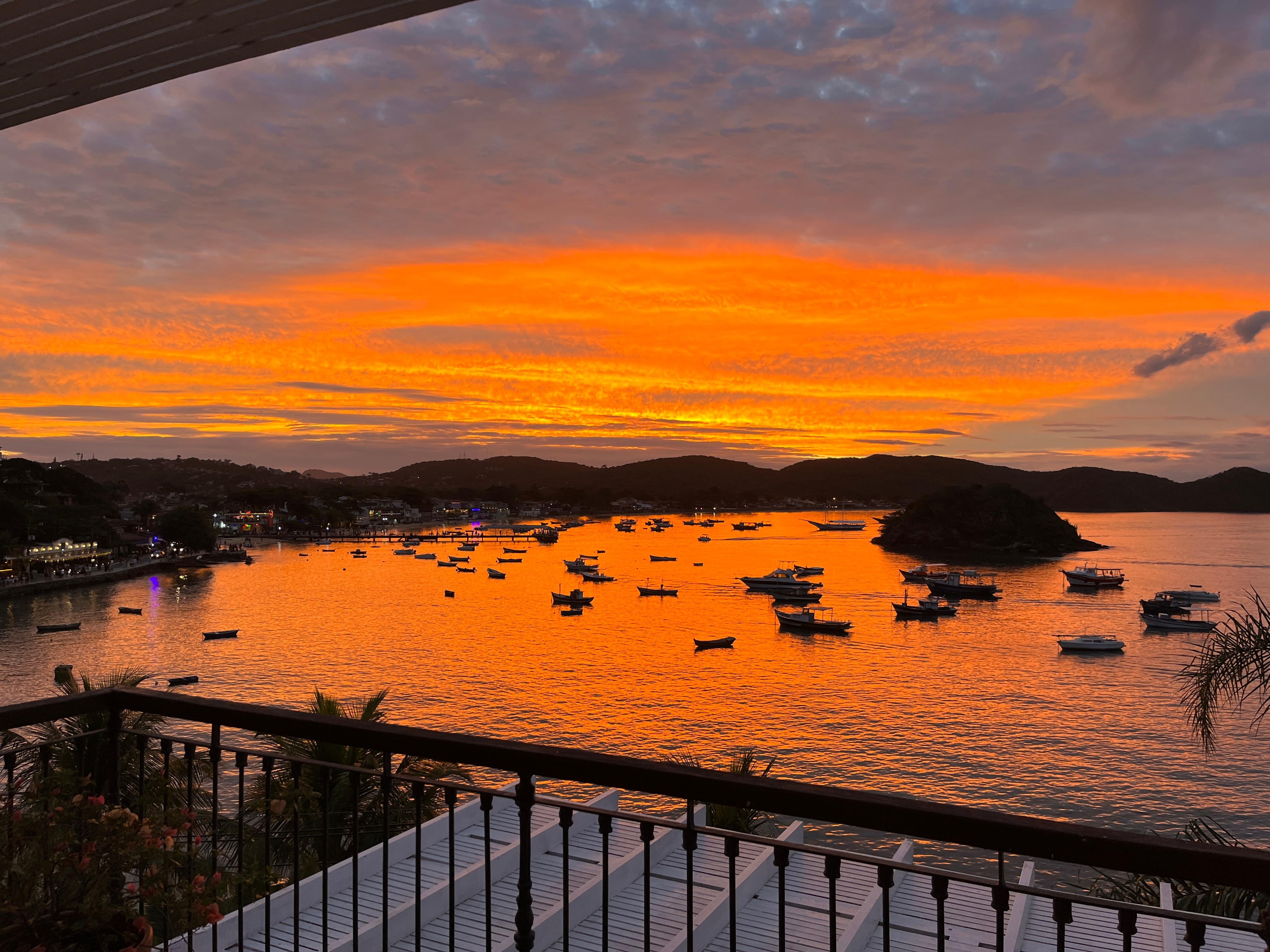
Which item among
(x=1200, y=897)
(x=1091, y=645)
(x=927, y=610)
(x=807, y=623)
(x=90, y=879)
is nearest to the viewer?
(x=90, y=879)

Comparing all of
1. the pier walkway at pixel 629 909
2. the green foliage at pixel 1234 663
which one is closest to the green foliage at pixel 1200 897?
the pier walkway at pixel 629 909

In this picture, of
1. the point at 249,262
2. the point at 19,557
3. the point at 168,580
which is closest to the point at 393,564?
the point at 168,580

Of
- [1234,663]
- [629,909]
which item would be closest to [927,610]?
[1234,663]

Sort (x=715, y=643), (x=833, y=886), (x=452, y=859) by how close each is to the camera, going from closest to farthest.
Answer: (x=833, y=886), (x=452, y=859), (x=715, y=643)

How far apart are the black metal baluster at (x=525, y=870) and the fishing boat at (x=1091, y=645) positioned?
5751 centimetres

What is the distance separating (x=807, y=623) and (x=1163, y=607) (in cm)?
2749

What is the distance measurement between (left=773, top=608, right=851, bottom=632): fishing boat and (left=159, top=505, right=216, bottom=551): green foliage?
7848 centimetres

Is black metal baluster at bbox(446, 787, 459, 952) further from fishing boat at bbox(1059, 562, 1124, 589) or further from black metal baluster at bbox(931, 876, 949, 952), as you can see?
fishing boat at bbox(1059, 562, 1124, 589)

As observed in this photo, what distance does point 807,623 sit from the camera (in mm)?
58531

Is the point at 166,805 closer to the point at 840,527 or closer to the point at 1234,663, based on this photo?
the point at 1234,663

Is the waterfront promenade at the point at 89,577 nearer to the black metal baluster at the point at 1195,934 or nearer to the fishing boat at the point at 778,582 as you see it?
the fishing boat at the point at 778,582

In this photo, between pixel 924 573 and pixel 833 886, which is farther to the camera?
pixel 924 573

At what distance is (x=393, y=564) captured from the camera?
340 feet

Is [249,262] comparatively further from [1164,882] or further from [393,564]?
[393,564]
